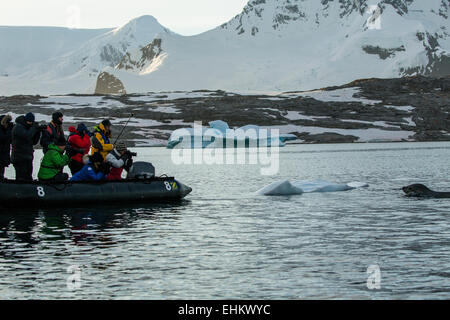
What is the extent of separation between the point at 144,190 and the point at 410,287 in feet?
49.4

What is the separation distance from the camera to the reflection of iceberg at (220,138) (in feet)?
314

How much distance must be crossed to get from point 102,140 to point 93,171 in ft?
3.86

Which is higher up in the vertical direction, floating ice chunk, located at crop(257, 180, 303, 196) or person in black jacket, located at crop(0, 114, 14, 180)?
person in black jacket, located at crop(0, 114, 14, 180)

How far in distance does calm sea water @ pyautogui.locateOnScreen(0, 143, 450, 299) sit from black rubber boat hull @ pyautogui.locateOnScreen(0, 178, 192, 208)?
0.44 m

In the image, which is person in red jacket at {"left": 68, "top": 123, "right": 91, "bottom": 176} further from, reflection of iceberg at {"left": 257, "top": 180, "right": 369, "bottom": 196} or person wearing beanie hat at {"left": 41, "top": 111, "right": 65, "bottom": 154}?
reflection of iceberg at {"left": 257, "top": 180, "right": 369, "bottom": 196}

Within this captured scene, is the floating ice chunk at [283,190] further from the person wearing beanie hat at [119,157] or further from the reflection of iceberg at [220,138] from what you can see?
the reflection of iceberg at [220,138]

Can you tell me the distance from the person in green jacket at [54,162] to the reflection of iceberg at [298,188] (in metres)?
9.00

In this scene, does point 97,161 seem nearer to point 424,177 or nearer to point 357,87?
point 424,177

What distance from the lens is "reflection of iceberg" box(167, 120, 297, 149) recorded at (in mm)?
95812

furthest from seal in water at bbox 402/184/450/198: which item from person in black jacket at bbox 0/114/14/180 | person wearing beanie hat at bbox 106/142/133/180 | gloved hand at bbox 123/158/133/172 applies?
person in black jacket at bbox 0/114/14/180

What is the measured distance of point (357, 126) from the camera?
403 ft

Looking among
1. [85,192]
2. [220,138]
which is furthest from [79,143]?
[220,138]

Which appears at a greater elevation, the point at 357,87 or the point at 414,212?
the point at 357,87

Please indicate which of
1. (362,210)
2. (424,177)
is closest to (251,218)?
(362,210)
